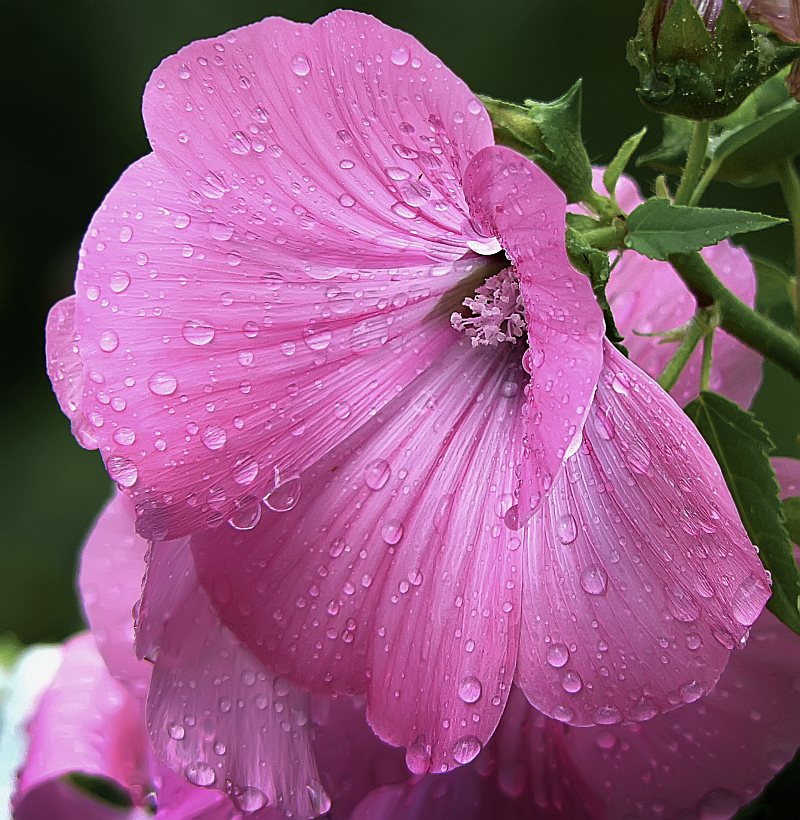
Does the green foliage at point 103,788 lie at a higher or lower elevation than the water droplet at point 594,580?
lower

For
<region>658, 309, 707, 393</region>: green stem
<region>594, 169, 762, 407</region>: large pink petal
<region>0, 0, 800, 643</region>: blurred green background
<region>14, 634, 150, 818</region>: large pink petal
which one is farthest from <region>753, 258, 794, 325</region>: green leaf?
<region>0, 0, 800, 643</region>: blurred green background

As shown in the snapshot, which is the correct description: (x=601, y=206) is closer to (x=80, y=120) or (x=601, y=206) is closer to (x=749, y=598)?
(x=749, y=598)

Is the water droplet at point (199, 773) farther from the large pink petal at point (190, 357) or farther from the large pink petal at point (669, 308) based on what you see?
the large pink petal at point (669, 308)

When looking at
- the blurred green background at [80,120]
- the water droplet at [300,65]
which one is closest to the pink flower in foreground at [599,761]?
the water droplet at [300,65]

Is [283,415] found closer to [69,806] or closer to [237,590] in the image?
[237,590]

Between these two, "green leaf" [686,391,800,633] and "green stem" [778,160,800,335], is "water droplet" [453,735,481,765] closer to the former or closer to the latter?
"green leaf" [686,391,800,633]

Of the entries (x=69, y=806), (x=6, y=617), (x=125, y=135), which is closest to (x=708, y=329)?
(x=69, y=806)
